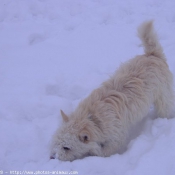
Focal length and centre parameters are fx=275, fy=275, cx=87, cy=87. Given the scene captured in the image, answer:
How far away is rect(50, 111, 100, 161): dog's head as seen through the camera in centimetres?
291

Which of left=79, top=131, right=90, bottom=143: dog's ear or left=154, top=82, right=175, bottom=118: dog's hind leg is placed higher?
left=154, top=82, right=175, bottom=118: dog's hind leg

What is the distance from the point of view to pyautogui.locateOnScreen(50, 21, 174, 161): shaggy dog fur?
9.71ft

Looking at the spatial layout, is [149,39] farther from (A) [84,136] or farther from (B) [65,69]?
(B) [65,69]

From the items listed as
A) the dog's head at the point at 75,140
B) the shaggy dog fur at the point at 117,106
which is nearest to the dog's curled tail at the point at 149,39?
the shaggy dog fur at the point at 117,106

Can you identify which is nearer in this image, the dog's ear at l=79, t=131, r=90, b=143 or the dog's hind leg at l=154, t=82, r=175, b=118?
the dog's ear at l=79, t=131, r=90, b=143

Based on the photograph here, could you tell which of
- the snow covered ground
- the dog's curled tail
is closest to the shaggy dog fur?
the dog's curled tail

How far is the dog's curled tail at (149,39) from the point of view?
347 cm

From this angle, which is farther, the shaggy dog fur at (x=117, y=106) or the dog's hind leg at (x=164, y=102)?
the dog's hind leg at (x=164, y=102)

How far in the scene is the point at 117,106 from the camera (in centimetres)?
308

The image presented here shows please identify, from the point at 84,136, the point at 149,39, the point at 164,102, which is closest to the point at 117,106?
the point at 84,136

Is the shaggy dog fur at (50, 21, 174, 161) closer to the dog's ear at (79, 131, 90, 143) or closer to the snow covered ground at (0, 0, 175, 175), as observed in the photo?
the dog's ear at (79, 131, 90, 143)

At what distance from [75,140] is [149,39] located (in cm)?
160

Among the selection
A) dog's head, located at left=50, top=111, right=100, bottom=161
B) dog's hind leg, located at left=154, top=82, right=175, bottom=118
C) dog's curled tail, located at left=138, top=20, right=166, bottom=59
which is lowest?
dog's head, located at left=50, top=111, right=100, bottom=161

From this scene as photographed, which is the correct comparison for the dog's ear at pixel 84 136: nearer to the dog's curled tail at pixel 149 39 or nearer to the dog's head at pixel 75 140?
the dog's head at pixel 75 140
